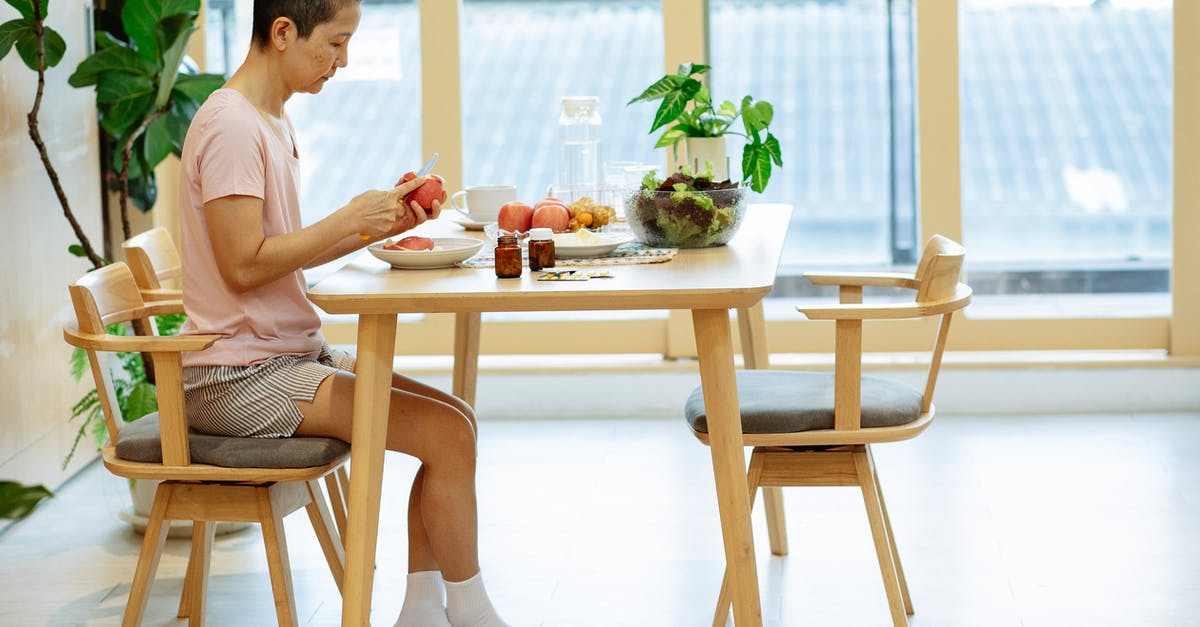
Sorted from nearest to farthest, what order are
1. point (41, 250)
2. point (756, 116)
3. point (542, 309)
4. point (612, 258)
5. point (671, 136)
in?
point (542, 309) → point (612, 258) → point (756, 116) → point (671, 136) → point (41, 250)

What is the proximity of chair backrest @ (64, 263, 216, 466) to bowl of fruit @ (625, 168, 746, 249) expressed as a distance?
793 mm

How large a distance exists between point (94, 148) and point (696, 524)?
196cm

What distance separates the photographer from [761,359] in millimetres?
2992

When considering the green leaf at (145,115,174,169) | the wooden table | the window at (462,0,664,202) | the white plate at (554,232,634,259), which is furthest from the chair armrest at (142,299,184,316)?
the window at (462,0,664,202)

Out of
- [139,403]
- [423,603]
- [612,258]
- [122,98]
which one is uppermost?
[122,98]

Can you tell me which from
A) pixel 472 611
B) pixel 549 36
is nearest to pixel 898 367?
pixel 549 36

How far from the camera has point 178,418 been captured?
2.19 metres

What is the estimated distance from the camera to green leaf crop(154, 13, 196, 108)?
322 cm

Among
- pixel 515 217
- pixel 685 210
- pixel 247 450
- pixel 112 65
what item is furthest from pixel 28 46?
pixel 685 210

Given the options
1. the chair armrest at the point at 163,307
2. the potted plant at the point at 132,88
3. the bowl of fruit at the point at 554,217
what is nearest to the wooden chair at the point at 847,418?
the bowl of fruit at the point at 554,217

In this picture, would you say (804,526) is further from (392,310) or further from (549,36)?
(549,36)

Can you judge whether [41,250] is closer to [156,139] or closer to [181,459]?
[156,139]

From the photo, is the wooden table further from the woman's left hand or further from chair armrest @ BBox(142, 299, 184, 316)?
chair armrest @ BBox(142, 299, 184, 316)

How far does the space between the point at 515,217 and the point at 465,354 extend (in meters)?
0.52
